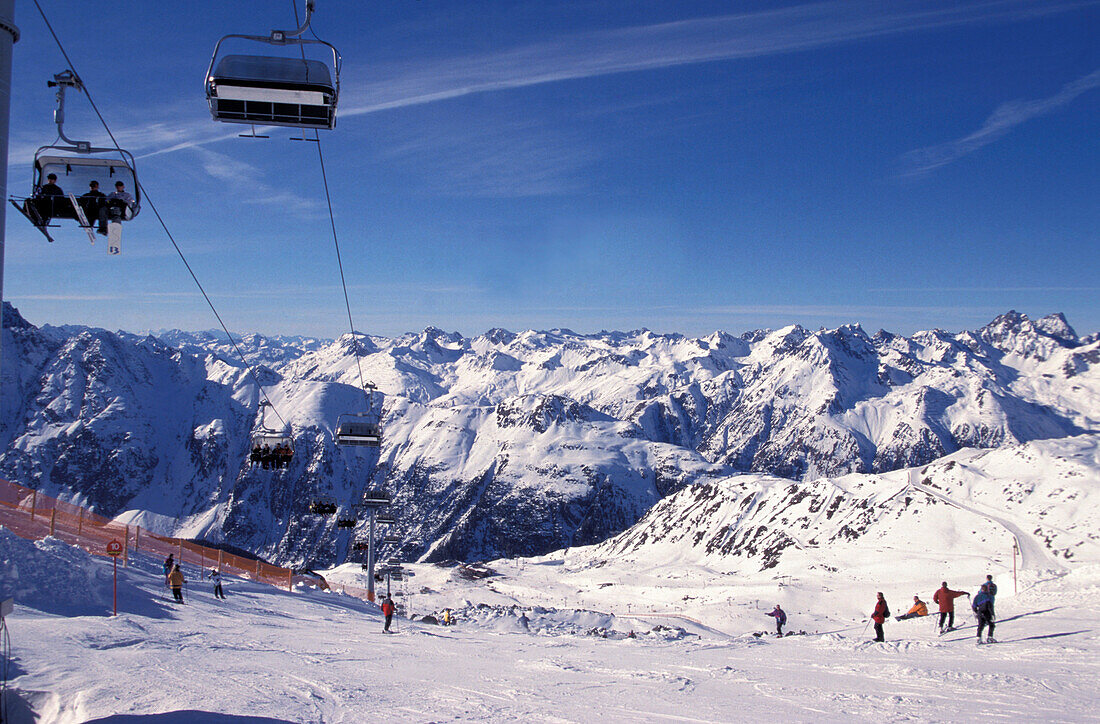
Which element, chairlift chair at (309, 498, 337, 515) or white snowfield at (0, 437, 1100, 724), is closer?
white snowfield at (0, 437, 1100, 724)

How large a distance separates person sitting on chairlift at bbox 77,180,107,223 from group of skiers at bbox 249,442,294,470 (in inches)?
1151

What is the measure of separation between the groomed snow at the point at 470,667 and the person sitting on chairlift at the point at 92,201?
22.3ft

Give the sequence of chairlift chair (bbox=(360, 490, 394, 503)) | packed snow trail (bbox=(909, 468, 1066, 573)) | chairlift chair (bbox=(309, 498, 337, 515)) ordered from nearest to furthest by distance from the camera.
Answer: chairlift chair (bbox=(309, 498, 337, 515)) < packed snow trail (bbox=(909, 468, 1066, 573)) < chairlift chair (bbox=(360, 490, 394, 503))

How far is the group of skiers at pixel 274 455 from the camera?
3866 cm

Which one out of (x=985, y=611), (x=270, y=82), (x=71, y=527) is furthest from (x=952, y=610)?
(x=71, y=527)

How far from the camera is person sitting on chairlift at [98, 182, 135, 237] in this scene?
35.6 ft

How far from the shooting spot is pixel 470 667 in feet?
55.0

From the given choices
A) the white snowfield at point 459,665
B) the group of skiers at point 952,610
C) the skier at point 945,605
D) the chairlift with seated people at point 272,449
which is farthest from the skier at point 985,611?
the chairlift with seated people at point 272,449

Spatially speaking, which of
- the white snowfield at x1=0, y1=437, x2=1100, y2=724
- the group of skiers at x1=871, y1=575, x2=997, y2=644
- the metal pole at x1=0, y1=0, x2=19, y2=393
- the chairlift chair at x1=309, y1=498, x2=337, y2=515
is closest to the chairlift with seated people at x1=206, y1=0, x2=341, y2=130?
the metal pole at x1=0, y1=0, x2=19, y2=393

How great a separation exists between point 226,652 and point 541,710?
841 centimetres

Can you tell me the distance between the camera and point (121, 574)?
25875 millimetres

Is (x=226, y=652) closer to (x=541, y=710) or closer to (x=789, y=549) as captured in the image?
(x=541, y=710)

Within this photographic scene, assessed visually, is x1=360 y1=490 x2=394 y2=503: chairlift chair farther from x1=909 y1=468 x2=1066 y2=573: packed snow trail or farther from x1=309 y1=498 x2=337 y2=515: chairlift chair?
x1=909 y1=468 x2=1066 y2=573: packed snow trail

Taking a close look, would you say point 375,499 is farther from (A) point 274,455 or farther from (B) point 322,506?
(A) point 274,455
